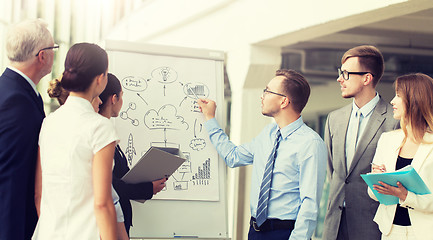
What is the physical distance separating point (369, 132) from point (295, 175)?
0.64 meters

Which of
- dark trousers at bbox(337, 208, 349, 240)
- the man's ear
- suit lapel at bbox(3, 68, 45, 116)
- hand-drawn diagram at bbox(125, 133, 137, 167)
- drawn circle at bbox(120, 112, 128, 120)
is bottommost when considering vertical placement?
dark trousers at bbox(337, 208, 349, 240)

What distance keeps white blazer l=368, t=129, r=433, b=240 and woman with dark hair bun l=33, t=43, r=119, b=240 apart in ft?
4.94

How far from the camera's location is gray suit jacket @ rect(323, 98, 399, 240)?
3.28 metres

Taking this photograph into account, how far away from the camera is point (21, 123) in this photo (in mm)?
2469

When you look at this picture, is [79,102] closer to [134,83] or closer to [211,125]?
[134,83]

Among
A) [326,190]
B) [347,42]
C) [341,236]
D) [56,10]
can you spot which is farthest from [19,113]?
[56,10]

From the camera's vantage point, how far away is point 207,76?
371cm

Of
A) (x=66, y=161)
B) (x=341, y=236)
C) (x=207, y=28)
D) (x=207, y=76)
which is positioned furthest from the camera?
(x=207, y=28)

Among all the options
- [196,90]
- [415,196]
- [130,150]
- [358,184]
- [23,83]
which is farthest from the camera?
[196,90]

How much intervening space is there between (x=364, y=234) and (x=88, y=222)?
5.71ft

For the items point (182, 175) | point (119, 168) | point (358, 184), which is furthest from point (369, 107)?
point (119, 168)

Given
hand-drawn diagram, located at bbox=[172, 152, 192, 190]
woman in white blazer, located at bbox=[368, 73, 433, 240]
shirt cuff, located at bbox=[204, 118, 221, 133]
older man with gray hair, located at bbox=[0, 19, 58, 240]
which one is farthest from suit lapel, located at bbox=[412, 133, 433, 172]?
older man with gray hair, located at bbox=[0, 19, 58, 240]

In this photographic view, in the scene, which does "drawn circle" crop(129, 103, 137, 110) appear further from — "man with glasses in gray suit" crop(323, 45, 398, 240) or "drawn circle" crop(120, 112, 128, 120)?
"man with glasses in gray suit" crop(323, 45, 398, 240)

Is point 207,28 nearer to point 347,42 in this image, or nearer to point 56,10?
point 347,42
